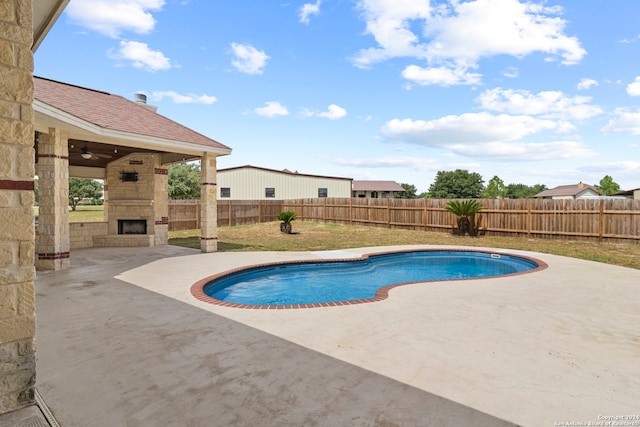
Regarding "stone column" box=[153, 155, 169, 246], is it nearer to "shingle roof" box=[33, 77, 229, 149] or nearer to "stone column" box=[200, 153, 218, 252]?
"shingle roof" box=[33, 77, 229, 149]

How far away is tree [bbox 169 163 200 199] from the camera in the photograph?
4056cm

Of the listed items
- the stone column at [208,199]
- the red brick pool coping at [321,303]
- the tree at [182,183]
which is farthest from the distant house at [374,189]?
the stone column at [208,199]

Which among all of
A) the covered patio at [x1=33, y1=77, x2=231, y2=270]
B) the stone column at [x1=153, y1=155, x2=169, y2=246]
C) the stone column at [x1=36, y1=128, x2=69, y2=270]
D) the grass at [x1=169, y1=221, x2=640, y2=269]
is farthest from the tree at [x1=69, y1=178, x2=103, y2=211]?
the stone column at [x1=36, y1=128, x2=69, y2=270]

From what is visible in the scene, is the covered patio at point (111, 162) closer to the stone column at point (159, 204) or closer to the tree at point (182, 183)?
the stone column at point (159, 204)

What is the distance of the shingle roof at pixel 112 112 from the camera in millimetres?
9133

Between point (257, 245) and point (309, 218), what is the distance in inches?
414

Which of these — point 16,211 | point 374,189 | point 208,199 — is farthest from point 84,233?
point 374,189

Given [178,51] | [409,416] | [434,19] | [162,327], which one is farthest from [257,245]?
[409,416]

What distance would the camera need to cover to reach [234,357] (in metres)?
3.59

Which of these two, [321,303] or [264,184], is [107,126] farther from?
[264,184]

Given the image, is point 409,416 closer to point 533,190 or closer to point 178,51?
point 178,51

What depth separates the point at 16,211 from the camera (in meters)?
2.62

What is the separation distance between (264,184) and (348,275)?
72.8 feet

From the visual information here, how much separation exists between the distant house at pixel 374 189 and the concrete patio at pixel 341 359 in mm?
40457
